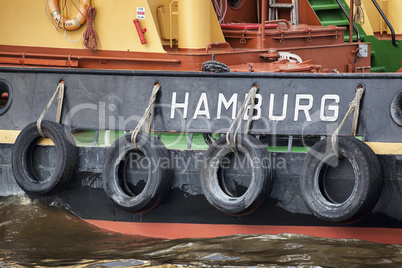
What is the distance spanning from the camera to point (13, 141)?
246 inches

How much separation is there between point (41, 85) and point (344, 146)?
2897 mm

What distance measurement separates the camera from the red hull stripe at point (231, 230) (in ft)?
17.2

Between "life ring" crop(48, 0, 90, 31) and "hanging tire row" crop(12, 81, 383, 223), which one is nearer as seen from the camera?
"hanging tire row" crop(12, 81, 383, 223)

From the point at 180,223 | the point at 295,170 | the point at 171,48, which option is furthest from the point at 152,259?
the point at 171,48

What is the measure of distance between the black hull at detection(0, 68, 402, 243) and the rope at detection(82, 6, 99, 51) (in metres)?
0.73

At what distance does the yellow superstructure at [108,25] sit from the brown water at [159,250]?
72.0 inches

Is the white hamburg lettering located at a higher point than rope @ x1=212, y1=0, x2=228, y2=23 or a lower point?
lower

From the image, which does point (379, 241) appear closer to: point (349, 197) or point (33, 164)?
point (349, 197)

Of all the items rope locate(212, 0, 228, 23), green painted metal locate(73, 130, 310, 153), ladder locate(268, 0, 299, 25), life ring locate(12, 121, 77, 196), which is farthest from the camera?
ladder locate(268, 0, 299, 25)

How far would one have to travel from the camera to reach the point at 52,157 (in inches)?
237

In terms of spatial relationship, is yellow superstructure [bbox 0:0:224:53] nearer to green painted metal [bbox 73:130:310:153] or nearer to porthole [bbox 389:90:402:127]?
green painted metal [bbox 73:130:310:153]

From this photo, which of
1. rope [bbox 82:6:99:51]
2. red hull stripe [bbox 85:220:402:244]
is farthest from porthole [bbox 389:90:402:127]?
rope [bbox 82:6:99:51]

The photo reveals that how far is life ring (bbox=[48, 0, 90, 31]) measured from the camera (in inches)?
266

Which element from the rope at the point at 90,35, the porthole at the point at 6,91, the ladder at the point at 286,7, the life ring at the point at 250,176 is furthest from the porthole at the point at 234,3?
the life ring at the point at 250,176
